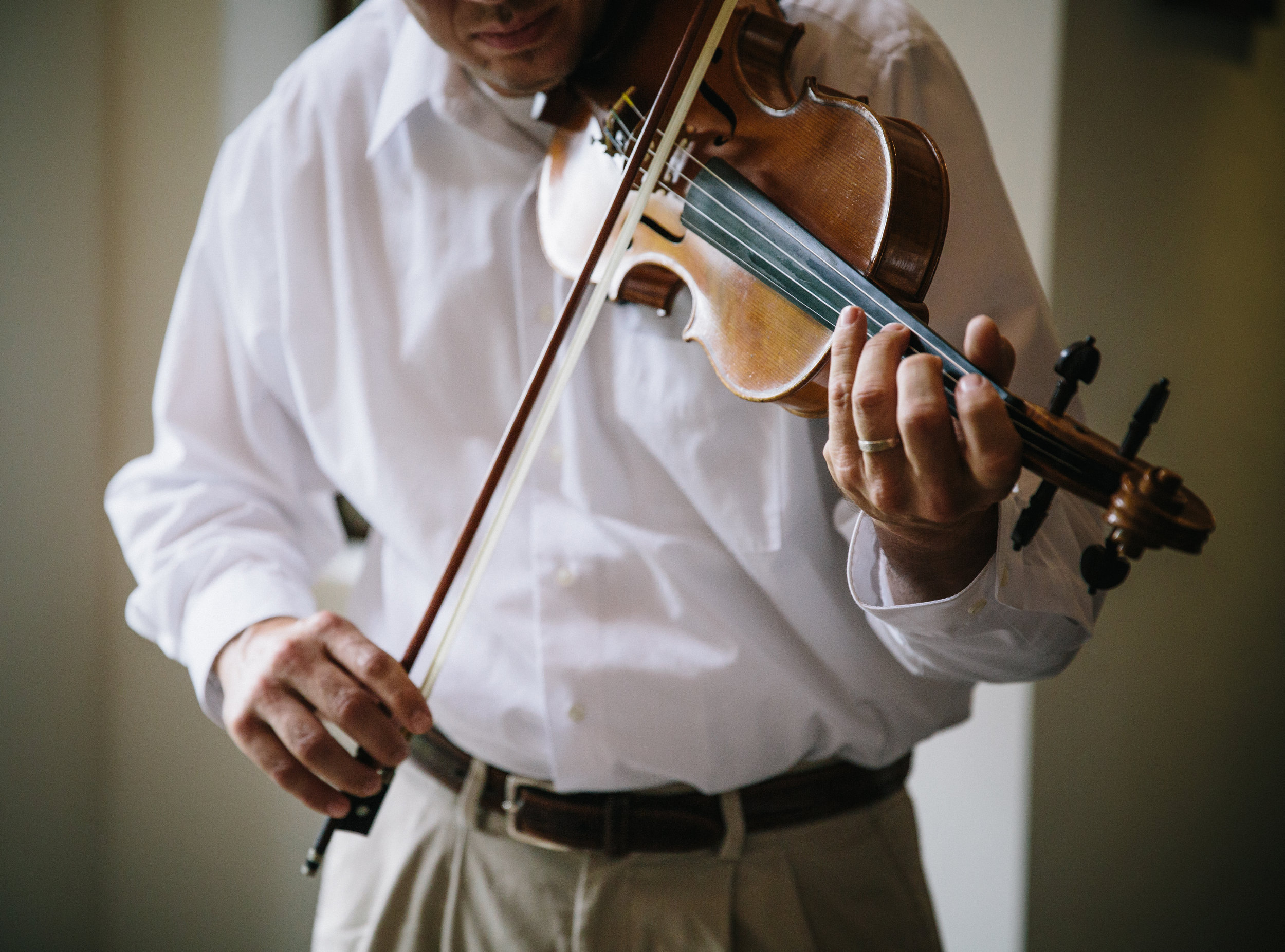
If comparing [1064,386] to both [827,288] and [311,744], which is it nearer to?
[827,288]

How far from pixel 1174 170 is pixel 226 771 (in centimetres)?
186

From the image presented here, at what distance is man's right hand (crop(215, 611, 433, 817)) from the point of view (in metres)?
0.67

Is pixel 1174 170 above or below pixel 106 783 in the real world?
above

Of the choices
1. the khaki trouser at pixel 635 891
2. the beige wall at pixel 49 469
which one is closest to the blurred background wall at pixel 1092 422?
the beige wall at pixel 49 469

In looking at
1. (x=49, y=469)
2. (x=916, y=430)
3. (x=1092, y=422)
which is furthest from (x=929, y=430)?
(x=49, y=469)

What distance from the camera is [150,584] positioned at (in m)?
0.94

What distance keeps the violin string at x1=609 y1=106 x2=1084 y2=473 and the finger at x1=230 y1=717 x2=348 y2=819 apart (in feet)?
1.61

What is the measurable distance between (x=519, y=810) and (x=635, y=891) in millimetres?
131

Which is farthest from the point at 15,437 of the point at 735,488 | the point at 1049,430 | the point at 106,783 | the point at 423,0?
the point at 1049,430

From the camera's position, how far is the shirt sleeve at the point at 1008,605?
1.90 feet

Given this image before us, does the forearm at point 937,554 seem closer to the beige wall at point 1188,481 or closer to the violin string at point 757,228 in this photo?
the violin string at point 757,228

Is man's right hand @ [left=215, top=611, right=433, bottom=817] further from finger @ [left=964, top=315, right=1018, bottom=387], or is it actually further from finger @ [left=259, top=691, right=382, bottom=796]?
finger @ [left=964, top=315, right=1018, bottom=387]

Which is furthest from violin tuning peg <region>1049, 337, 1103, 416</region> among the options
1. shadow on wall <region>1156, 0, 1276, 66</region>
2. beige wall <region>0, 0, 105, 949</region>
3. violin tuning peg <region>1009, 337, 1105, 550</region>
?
beige wall <region>0, 0, 105, 949</region>

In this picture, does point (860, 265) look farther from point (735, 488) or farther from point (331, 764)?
point (331, 764)
